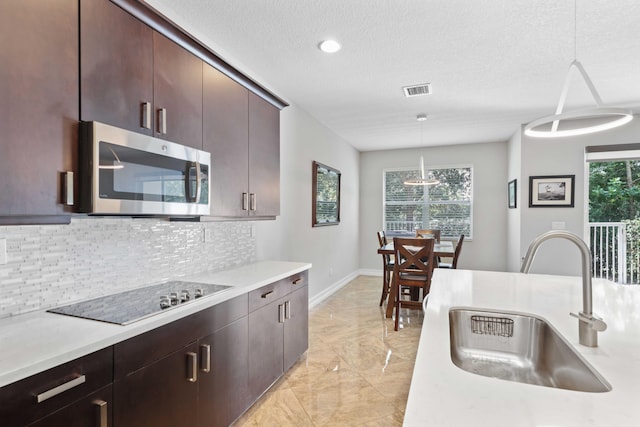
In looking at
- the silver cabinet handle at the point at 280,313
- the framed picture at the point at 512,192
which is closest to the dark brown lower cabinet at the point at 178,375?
the silver cabinet handle at the point at 280,313

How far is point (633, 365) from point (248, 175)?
2182mm

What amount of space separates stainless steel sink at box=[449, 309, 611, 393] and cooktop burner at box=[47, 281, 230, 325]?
4.10 feet

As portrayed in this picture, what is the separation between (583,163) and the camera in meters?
4.36

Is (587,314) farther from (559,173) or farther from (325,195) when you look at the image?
(559,173)

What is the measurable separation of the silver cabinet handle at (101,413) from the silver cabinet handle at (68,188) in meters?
0.73

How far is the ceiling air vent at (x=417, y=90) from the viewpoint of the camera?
10.7 feet

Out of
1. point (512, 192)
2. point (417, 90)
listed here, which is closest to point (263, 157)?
point (417, 90)

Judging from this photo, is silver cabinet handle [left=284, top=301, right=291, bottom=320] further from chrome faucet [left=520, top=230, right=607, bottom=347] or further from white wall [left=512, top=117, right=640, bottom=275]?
white wall [left=512, top=117, right=640, bottom=275]

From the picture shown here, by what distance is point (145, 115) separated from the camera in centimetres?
161

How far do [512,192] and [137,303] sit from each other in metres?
5.35

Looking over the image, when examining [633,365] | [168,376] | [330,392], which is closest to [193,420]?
[168,376]

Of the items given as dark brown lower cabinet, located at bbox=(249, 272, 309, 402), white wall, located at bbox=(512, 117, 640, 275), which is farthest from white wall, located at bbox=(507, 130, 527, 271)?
dark brown lower cabinet, located at bbox=(249, 272, 309, 402)

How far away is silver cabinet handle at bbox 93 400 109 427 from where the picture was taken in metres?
1.16

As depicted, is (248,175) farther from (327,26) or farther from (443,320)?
(443,320)
